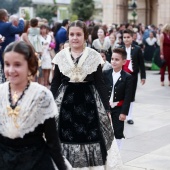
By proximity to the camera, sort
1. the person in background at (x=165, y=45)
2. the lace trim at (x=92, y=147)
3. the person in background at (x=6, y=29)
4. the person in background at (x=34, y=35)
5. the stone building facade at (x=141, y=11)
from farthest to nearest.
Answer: the stone building facade at (x=141, y=11)
the person in background at (x=165, y=45)
the person in background at (x=34, y=35)
the person in background at (x=6, y=29)
the lace trim at (x=92, y=147)

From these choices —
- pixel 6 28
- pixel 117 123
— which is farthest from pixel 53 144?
pixel 6 28

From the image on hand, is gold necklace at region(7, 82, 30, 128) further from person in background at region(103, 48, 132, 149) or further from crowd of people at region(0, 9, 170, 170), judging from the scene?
person in background at region(103, 48, 132, 149)

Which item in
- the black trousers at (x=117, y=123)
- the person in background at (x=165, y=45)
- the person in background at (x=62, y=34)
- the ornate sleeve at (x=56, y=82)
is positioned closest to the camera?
the ornate sleeve at (x=56, y=82)

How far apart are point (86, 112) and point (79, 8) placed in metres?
42.2

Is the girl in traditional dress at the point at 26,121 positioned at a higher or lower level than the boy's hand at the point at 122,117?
higher

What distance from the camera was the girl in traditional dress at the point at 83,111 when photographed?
212 inches

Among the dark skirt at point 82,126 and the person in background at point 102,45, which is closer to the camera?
the dark skirt at point 82,126

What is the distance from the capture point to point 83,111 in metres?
5.41

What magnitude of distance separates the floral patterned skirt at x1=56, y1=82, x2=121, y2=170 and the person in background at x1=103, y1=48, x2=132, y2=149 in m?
1.23

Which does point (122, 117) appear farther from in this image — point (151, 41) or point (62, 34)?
point (151, 41)

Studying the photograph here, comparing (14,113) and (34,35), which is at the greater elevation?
(14,113)

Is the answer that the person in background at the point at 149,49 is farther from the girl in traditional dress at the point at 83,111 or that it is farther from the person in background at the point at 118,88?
the girl in traditional dress at the point at 83,111

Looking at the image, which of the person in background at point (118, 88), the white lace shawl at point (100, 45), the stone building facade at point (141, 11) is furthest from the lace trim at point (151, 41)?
the person in background at point (118, 88)

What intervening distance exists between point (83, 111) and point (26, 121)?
77.0 inches
